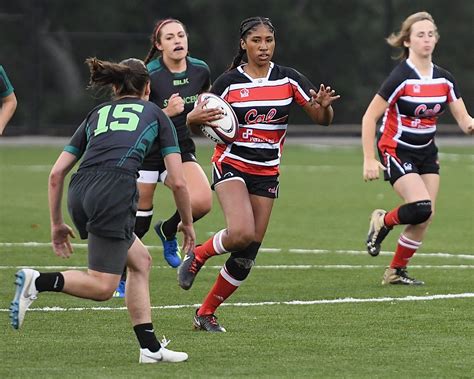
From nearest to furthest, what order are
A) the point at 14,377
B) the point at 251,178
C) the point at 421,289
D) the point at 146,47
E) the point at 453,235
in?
the point at 14,377 → the point at 251,178 → the point at 421,289 → the point at 453,235 → the point at 146,47

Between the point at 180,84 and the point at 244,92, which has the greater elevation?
the point at 244,92

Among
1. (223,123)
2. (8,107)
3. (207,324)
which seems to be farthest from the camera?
(8,107)

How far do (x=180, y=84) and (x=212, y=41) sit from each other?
23.4 metres

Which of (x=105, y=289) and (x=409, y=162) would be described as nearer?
(x=105, y=289)

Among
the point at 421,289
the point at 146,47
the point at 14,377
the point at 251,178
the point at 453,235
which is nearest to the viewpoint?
the point at 14,377

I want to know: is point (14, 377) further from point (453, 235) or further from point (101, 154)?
point (453, 235)

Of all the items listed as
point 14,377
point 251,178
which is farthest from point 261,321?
point 14,377

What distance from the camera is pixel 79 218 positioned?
7570mm

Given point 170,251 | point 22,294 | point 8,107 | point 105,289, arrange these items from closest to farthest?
point 22,294
point 105,289
point 8,107
point 170,251

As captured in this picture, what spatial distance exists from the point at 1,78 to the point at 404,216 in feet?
11.7

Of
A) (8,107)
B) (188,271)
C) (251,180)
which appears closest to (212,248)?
(188,271)

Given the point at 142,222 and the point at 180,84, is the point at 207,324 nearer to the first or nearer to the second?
the point at 142,222

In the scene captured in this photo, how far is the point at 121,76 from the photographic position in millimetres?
7715

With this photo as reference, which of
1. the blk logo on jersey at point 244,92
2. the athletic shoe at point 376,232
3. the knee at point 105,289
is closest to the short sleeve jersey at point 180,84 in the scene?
the athletic shoe at point 376,232
